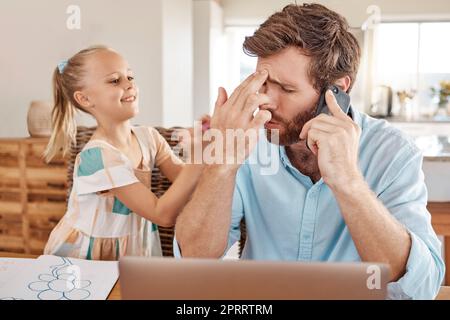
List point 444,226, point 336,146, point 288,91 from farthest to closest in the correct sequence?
point 444,226, point 288,91, point 336,146

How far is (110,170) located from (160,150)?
9cm

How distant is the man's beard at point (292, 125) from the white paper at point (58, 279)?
0.85ft

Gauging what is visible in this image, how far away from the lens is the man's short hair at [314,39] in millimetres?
593

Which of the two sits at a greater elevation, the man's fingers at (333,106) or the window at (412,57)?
the window at (412,57)

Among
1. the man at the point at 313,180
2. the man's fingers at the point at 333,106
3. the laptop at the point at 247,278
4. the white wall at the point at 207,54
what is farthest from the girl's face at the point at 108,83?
the laptop at the point at 247,278

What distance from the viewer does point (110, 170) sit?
75cm

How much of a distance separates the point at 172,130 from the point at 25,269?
28 cm

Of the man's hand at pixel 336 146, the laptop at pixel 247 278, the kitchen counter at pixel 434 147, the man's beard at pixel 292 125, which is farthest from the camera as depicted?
the kitchen counter at pixel 434 147

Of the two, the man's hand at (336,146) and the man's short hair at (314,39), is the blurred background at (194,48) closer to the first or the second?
the man's short hair at (314,39)

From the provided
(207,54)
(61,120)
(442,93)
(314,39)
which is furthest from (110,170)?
(442,93)

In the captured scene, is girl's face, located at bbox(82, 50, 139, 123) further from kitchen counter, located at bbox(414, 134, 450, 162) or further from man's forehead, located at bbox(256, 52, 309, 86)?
kitchen counter, located at bbox(414, 134, 450, 162)

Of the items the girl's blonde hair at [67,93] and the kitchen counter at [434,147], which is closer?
the girl's blonde hair at [67,93]

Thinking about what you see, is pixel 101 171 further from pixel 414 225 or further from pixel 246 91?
pixel 414 225

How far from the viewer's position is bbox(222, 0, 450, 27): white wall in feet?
2.06
